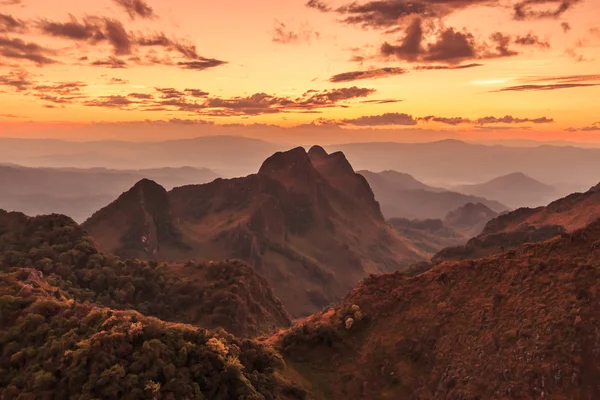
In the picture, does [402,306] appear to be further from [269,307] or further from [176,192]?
[176,192]

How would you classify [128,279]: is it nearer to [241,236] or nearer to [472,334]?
[472,334]

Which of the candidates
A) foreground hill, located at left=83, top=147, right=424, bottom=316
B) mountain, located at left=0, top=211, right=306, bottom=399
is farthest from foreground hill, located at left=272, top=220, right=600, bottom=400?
foreground hill, located at left=83, top=147, right=424, bottom=316

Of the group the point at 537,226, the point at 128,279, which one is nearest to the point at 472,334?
the point at 128,279

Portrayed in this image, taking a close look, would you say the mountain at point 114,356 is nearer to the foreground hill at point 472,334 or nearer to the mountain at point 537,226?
the foreground hill at point 472,334

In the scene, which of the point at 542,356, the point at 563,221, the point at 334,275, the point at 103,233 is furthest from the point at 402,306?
the point at 334,275

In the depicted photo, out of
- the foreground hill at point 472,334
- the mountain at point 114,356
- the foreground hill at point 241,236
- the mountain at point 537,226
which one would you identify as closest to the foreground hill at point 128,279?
the mountain at point 114,356
